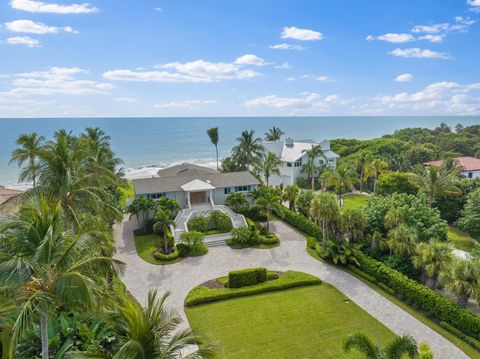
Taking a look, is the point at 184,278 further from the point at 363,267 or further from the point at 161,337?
the point at 161,337

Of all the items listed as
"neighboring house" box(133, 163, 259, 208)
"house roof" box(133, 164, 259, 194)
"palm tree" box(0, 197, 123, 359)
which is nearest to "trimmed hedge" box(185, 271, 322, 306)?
"palm tree" box(0, 197, 123, 359)

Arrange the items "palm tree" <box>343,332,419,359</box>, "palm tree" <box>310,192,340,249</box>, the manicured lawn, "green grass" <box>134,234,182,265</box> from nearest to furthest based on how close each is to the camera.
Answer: "palm tree" <box>343,332,419,359</box>
the manicured lawn
"palm tree" <box>310,192,340,249</box>
"green grass" <box>134,234,182,265</box>

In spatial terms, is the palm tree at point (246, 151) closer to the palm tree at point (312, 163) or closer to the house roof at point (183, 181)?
the house roof at point (183, 181)

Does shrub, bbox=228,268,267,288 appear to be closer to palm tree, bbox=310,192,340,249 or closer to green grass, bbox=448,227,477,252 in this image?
palm tree, bbox=310,192,340,249

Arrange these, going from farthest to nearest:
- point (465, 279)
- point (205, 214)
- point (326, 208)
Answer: point (205, 214) < point (326, 208) < point (465, 279)

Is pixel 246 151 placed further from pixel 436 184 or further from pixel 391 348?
pixel 391 348

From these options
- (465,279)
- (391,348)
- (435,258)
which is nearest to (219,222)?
(435,258)
